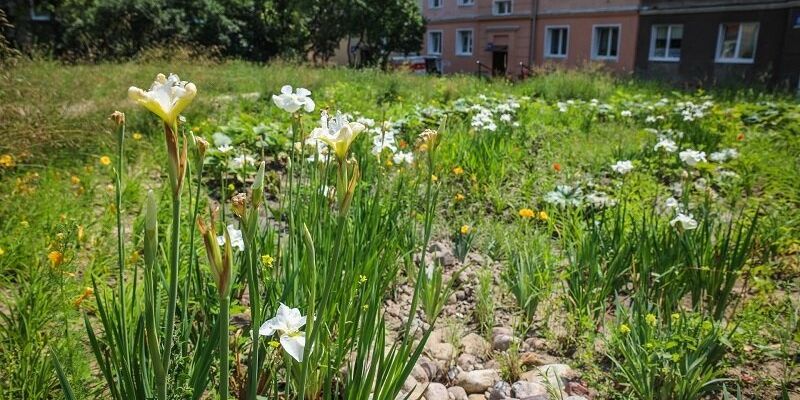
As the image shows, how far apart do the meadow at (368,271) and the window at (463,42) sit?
2075 cm

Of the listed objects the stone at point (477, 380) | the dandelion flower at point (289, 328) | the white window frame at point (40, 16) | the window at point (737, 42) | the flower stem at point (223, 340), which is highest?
the white window frame at point (40, 16)

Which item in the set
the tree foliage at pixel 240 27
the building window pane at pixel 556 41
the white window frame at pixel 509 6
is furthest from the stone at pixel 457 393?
the white window frame at pixel 509 6

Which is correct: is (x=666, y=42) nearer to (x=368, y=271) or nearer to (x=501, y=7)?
(x=501, y=7)

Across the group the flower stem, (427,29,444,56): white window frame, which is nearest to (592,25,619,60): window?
(427,29,444,56): white window frame

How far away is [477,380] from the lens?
1784 millimetres

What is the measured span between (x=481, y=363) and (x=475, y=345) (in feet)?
0.37

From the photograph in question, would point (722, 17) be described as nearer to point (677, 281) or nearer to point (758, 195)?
point (758, 195)

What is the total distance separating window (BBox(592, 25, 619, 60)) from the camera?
61.2 feet

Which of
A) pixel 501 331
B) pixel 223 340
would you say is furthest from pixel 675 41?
pixel 223 340

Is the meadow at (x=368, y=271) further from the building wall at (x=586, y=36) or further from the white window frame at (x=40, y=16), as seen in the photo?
the building wall at (x=586, y=36)

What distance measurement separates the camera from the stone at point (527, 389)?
168 cm

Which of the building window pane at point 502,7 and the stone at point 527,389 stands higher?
the building window pane at point 502,7

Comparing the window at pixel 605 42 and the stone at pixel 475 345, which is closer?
the stone at pixel 475 345

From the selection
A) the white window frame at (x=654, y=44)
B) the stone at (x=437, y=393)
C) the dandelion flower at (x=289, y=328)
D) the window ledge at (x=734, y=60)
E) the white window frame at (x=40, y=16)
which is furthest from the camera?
the white window frame at (x=654, y=44)
